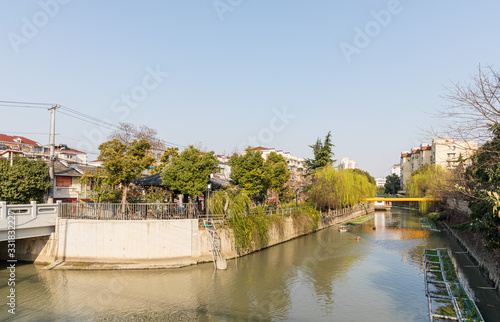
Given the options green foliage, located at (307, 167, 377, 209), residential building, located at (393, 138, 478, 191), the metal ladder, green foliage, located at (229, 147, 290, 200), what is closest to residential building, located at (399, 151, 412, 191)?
residential building, located at (393, 138, 478, 191)

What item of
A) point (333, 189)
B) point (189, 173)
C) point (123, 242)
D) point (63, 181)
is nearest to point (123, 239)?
Answer: point (123, 242)

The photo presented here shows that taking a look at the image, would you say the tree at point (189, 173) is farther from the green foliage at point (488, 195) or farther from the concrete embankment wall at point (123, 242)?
the green foliage at point (488, 195)

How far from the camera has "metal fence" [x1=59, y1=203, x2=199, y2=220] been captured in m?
21.7

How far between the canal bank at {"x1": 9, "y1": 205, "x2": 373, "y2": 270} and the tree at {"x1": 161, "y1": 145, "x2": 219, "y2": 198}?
4.25 metres

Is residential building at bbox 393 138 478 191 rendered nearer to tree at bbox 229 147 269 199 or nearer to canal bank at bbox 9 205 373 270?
tree at bbox 229 147 269 199

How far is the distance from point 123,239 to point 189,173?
6836mm

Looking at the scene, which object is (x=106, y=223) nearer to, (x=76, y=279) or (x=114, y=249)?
(x=114, y=249)

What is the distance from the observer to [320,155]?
183ft

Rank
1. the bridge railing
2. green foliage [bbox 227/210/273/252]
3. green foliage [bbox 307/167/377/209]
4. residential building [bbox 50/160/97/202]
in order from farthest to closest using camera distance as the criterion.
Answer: green foliage [bbox 307/167/377/209] < residential building [bbox 50/160/97/202] < green foliage [bbox 227/210/273/252] < the bridge railing

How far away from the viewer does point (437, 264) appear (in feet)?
71.3

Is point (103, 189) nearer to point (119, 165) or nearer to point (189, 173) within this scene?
point (119, 165)

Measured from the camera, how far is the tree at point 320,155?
55.2 metres

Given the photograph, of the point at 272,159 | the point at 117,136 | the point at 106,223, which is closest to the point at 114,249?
the point at 106,223

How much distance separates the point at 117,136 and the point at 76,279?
32420mm
